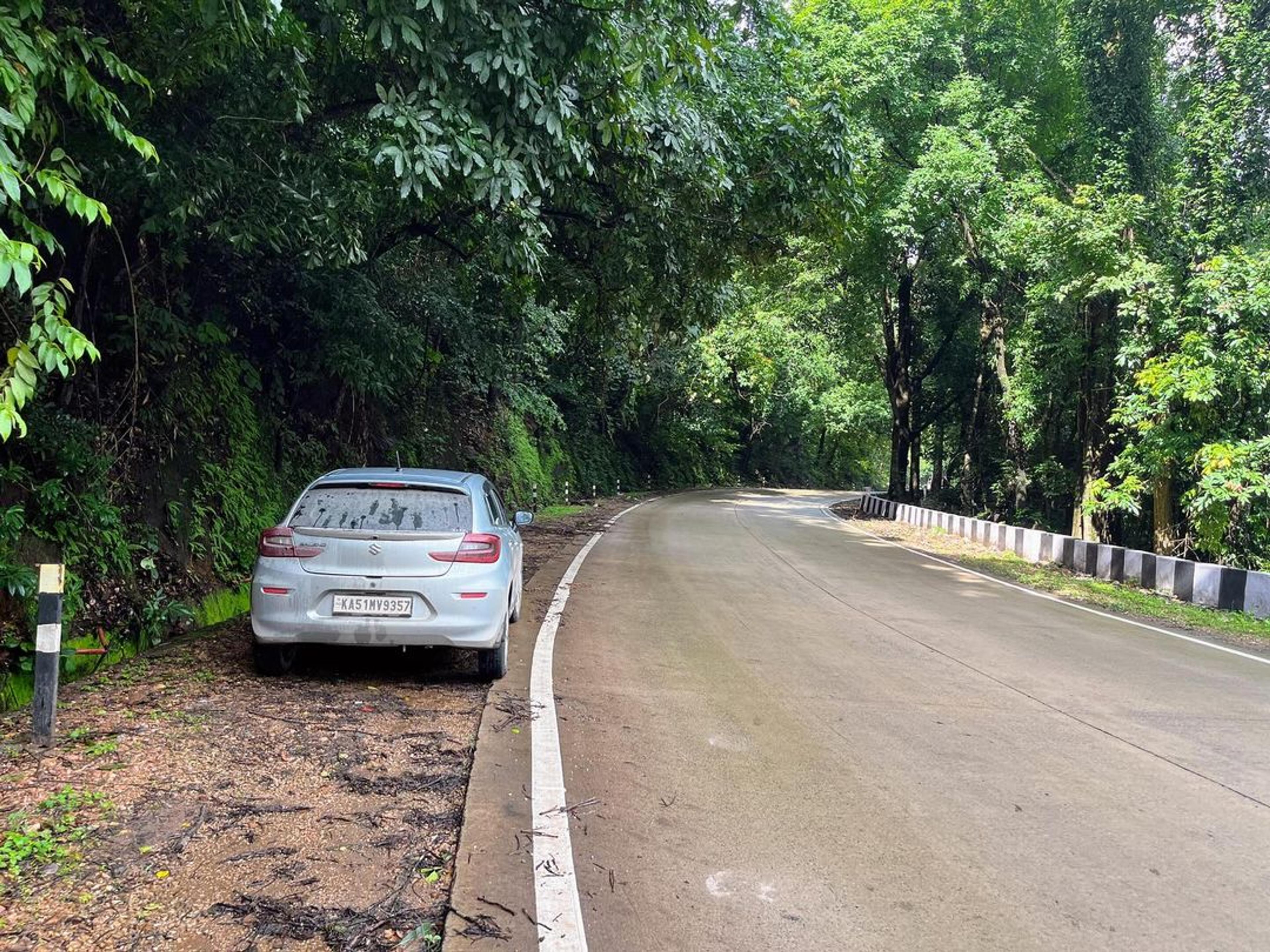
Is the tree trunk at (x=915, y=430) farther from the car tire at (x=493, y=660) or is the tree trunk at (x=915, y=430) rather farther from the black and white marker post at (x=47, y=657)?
the black and white marker post at (x=47, y=657)

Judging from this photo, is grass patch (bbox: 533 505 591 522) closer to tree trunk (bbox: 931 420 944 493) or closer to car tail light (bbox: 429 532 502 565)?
car tail light (bbox: 429 532 502 565)

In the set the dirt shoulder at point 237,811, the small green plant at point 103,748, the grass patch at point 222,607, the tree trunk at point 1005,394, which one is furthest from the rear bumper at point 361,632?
the tree trunk at point 1005,394

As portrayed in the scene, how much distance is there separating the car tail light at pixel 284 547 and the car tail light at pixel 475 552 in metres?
0.82

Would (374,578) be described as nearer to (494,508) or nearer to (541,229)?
(494,508)

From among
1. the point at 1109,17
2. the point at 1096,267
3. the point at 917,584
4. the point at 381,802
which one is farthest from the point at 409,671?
the point at 1109,17

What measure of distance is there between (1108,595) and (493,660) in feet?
35.1

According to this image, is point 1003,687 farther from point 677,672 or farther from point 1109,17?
point 1109,17

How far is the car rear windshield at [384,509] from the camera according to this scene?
6.00 m

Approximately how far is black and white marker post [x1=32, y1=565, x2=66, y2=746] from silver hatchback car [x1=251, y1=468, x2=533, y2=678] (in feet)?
4.25

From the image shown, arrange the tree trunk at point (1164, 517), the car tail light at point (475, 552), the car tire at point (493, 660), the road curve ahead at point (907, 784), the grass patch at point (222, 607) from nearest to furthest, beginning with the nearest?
the road curve ahead at point (907, 784) → the car tail light at point (475, 552) → the car tire at point (493, 660) → the grass patch at point (222, 607) → the tree trunk at point (1164, 517)

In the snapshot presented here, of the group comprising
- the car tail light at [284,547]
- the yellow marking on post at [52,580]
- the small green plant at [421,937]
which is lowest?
the small green plant at [421,937]

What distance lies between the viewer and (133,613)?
7.17 metres

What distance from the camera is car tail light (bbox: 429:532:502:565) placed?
19.4 ft

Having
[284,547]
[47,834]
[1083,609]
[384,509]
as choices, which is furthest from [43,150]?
[1083,609]
